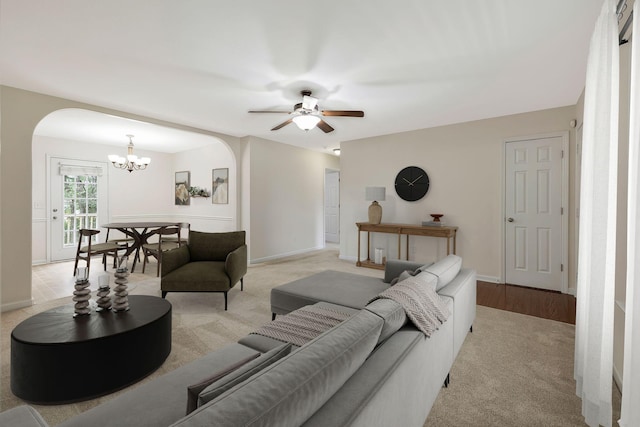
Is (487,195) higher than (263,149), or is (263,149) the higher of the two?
(263,149)

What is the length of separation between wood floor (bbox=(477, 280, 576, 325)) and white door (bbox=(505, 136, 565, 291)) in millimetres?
231

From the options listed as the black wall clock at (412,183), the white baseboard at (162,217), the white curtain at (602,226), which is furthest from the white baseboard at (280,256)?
the white curtain at (602,226)

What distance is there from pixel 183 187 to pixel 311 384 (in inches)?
293

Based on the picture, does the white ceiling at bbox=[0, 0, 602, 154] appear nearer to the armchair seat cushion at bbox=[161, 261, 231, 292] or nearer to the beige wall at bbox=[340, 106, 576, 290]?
the beige wall at bbox=[340, 106, 576, 290]

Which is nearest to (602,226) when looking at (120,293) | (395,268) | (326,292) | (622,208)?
(622,208)

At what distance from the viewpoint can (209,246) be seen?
3.71 m

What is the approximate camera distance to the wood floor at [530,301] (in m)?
Result: 3.13

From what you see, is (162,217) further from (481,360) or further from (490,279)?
(481,360)

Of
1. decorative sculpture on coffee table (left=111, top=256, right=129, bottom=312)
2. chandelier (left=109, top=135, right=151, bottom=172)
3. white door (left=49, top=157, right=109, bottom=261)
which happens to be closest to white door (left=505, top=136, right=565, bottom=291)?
decorative sculpture on coffee table (left=111, top=256, right=129, bottom=312)

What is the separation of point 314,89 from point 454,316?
2670 millimetres

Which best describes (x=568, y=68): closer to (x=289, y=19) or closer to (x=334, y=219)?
(x=289, y=19)

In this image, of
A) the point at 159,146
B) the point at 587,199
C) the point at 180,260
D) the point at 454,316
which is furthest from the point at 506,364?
the point at 159,146

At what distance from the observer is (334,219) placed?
858cm

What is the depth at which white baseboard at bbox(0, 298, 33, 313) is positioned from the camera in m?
3.12
